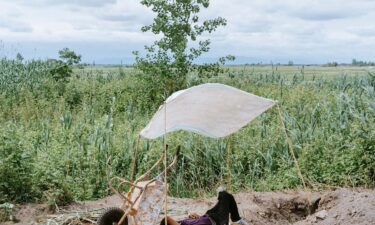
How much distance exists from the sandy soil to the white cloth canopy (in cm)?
155

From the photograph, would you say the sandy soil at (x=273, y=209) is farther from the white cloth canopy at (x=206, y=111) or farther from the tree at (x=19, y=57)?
the tree at (x=19, y=57)

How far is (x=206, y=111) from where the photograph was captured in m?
5.61

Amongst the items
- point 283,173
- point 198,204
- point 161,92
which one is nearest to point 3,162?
point 198,204

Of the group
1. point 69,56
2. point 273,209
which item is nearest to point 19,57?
point 69,56

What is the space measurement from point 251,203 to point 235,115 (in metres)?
2.06

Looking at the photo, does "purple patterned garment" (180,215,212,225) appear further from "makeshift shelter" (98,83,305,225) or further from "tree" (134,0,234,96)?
"tree" (134,0,234,96)

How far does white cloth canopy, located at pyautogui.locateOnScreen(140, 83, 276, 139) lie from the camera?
5504 mm

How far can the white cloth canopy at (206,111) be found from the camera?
5.50 meters

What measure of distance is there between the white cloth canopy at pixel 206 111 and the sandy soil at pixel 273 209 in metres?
1.55

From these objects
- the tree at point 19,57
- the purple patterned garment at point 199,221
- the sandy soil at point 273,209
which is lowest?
the sandy soil at point 273,209

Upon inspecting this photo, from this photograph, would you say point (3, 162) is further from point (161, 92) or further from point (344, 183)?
point (161, 92)

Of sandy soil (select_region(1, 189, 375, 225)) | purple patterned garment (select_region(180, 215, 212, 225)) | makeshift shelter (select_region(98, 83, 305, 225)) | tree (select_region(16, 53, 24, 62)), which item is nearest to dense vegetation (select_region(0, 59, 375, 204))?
sandy soil (select_region(1, 189, 375, 225))

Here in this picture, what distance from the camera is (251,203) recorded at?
7.43m

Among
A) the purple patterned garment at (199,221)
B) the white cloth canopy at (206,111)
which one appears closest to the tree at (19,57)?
the white cloth canopy at (206,111)
